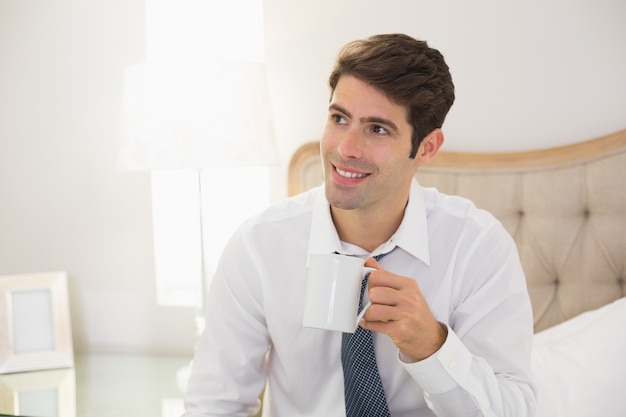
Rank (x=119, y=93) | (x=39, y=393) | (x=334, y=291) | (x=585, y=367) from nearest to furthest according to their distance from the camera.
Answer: (x=334, y=291)
(x=585, y=367)
(x=39, y=393)
(x=119, y=93)

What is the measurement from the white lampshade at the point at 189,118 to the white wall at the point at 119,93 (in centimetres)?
35

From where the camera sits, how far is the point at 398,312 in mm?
1102

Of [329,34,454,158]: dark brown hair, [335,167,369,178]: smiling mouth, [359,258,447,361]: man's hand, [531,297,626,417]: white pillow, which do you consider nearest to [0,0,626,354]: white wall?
[531,297,626,417]: white pillow

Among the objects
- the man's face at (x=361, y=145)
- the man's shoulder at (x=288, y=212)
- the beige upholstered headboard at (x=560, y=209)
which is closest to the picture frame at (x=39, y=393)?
the man's shoulder at (x=288, y=212)

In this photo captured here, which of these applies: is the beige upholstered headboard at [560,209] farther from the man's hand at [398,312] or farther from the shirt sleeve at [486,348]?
the man's hand at [398,312]

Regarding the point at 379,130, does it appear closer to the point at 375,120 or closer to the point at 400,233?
the point at 375,120

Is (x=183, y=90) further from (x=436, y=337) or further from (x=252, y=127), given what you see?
(x=436, y=337)

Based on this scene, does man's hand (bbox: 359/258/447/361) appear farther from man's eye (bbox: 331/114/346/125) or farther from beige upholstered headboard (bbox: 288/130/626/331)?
beige upholstered headboard (bbox: 288/130/626/331)

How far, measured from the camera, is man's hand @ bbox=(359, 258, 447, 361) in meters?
1.10

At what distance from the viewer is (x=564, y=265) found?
1850 mm

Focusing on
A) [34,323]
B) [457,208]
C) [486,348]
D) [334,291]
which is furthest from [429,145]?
[34,323]

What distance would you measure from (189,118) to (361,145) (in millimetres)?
622

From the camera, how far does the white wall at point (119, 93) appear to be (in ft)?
6.31

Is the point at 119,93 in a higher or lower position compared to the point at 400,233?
higher
